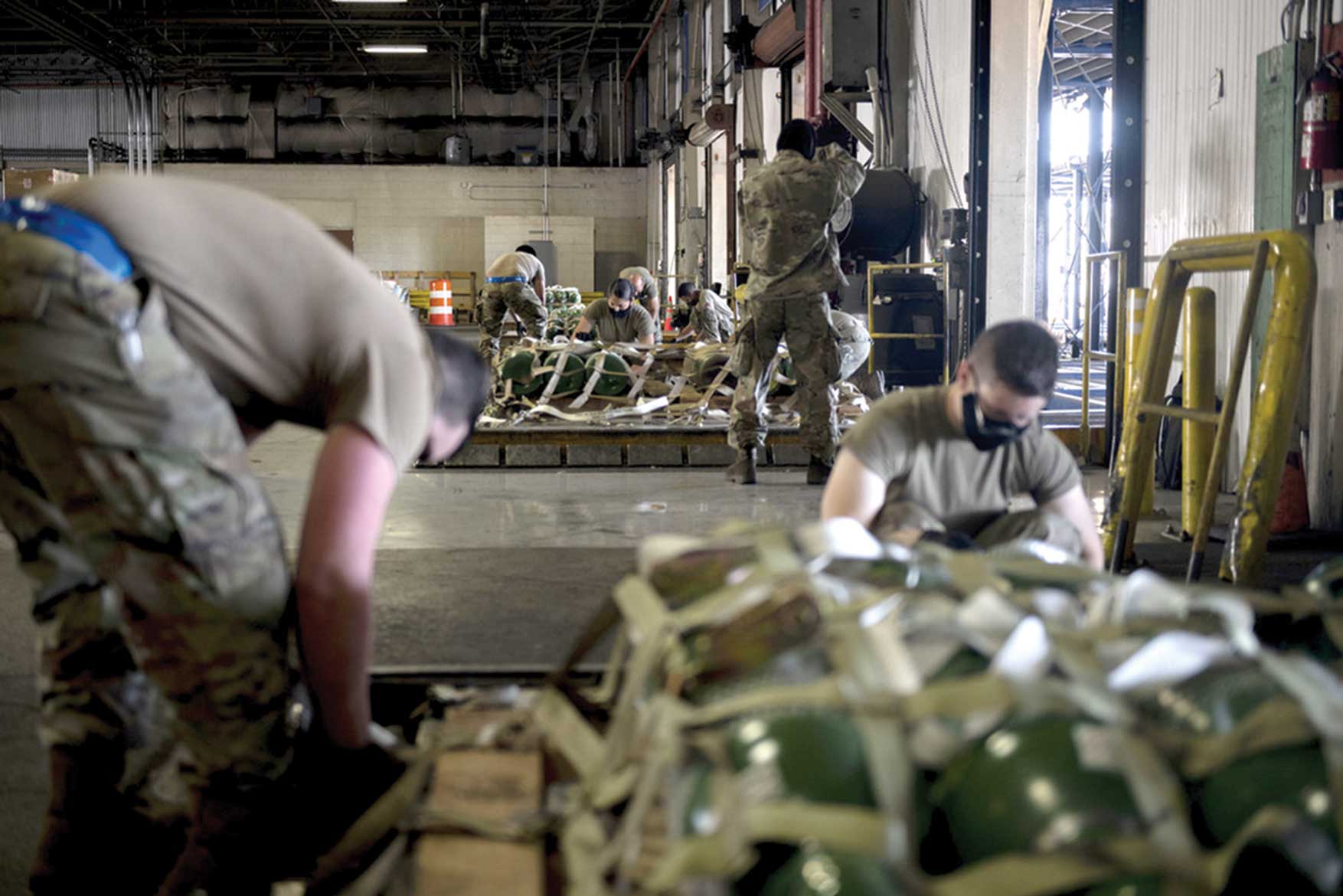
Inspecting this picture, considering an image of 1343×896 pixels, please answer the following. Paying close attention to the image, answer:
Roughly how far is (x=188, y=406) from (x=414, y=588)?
2.79m

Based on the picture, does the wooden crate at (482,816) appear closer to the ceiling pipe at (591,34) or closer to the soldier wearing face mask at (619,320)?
the soldier wearing face mask at (619,320)

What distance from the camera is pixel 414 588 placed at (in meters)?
5.15

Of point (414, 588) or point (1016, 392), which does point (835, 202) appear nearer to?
point (414, 588)

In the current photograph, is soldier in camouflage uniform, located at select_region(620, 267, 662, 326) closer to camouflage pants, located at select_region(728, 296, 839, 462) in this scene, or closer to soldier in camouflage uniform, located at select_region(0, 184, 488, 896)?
camouflage pants, located at select_region(728, 296, 839, 462)

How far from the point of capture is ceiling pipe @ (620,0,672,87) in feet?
92.4

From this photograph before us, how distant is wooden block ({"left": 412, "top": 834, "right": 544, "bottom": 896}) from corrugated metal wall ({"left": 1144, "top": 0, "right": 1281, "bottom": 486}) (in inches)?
245

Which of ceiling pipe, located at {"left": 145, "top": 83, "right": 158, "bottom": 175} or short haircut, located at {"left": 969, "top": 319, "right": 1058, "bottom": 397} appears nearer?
short haircut, located at {"left": 969, "top": 319, "right": 1058, "bottom": 397}

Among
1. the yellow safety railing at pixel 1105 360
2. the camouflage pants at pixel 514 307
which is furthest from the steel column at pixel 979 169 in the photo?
the camouflage pants at pixel 514 307

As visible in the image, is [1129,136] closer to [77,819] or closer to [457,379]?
[457,379]

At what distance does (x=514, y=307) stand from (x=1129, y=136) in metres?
6.86

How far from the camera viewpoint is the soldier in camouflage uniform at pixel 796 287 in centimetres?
836

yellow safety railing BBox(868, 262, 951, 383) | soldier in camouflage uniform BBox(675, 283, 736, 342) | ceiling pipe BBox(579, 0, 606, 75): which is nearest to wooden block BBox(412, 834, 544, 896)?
yellow safety railing BBox(868, 262, 951, 383)

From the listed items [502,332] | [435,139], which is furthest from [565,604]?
[435,139]

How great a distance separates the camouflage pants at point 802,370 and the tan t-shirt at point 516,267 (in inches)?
215
